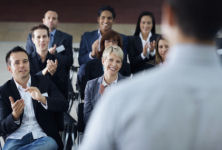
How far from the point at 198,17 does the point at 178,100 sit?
17 cm

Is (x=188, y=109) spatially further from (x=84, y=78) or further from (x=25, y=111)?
(x=84, y=78)

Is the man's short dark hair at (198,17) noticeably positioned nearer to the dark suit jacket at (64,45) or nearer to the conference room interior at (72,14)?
the dark suit jacket at (64,45)

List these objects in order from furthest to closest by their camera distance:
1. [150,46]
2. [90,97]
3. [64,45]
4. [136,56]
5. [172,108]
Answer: [64,45] → [136,56] → [150,46] → [90,97] → [172,108]

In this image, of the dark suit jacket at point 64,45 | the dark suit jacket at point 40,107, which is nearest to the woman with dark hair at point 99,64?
the dark suit jacket at point 64,45

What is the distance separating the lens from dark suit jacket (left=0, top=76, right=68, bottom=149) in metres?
3.31

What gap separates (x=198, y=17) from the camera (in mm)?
904

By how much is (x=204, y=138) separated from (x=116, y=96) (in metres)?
0.19

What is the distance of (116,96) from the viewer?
0.91 m

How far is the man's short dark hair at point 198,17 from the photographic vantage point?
2.94 feet

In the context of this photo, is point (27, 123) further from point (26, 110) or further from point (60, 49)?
point (60, 49)

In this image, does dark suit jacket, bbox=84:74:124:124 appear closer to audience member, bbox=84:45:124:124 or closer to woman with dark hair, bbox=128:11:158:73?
audience member, bbox=84:45:124:124

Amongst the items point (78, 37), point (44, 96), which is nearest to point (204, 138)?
point (44, 96)

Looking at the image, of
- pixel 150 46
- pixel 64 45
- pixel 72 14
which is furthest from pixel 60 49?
pixel 72 14

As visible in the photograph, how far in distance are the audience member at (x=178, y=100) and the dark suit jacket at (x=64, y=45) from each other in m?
3.90
